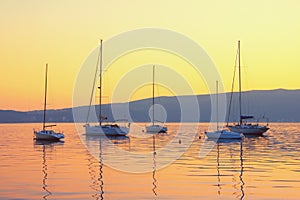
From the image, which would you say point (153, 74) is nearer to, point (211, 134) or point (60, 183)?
point (211, 134)

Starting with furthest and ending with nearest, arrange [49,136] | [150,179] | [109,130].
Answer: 1. [109,130]
2. [49,136]
3. [150,179]

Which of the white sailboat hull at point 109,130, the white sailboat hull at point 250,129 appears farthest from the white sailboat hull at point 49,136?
the white sailboat hull at point 250,129

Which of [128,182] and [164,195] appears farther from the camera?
[128,182]

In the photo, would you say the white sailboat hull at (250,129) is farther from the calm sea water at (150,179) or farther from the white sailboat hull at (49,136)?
the calm sea water at (150,179)

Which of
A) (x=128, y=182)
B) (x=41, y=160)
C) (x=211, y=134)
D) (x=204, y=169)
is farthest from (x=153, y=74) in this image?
(x=128, y=182)

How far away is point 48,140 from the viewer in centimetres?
7694

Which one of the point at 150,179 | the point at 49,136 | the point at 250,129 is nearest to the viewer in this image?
the point at 150,179

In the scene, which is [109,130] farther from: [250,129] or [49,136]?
[250,129]

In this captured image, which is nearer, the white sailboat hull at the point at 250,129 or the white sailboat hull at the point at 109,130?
the white sailboat hull at the point at 109,130

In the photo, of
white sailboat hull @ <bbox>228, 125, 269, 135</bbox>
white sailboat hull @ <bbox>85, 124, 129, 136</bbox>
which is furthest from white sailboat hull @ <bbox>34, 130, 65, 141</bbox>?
white sailboat hull @ <bbox>228, 125, 269, 135</bbox>

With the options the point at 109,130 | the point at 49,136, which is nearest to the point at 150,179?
the point at 49,136

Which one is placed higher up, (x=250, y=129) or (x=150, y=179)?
(x=250, y=129)

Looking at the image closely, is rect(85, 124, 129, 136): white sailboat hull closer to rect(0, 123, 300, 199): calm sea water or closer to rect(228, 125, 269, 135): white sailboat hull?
rect(228, 125, 269, 135): white sailboat hull

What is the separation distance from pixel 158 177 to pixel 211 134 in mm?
51494
